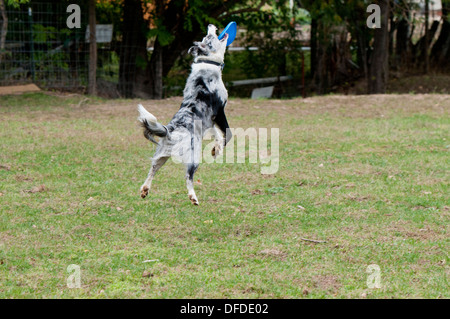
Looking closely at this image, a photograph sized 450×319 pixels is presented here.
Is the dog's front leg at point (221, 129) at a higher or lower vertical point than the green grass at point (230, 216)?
higher

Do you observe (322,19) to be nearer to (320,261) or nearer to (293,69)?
(293,69)

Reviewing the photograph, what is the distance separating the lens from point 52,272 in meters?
5.17

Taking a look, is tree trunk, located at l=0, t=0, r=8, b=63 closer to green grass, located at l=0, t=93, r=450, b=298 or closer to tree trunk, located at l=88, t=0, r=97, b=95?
tree trunk, located at l=88, t=0, r=97, b=95

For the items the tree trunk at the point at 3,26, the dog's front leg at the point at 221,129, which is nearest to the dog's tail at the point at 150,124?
the dog's front leg at the point at 221,129

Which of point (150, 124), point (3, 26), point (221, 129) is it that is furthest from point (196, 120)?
point (3, 26)

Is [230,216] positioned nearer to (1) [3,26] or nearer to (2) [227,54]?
(1) [3,26]

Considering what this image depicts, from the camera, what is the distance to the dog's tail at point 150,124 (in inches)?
223

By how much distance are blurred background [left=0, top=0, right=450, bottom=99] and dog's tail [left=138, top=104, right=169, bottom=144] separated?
856 cm

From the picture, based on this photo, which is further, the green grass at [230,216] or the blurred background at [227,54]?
the blurred background at [227,54]

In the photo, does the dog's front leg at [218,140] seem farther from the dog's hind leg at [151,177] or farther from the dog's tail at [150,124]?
the dog's tail at [150,124]

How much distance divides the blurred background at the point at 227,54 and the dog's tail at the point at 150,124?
8.56 m

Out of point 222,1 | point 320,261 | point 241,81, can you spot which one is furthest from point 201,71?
point 241,81

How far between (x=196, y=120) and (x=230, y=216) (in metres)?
1.18

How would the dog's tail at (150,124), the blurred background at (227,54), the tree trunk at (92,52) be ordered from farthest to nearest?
the blurred background at (227,54), the tree trunk at (92,52), the dog's tail at (150,124)
